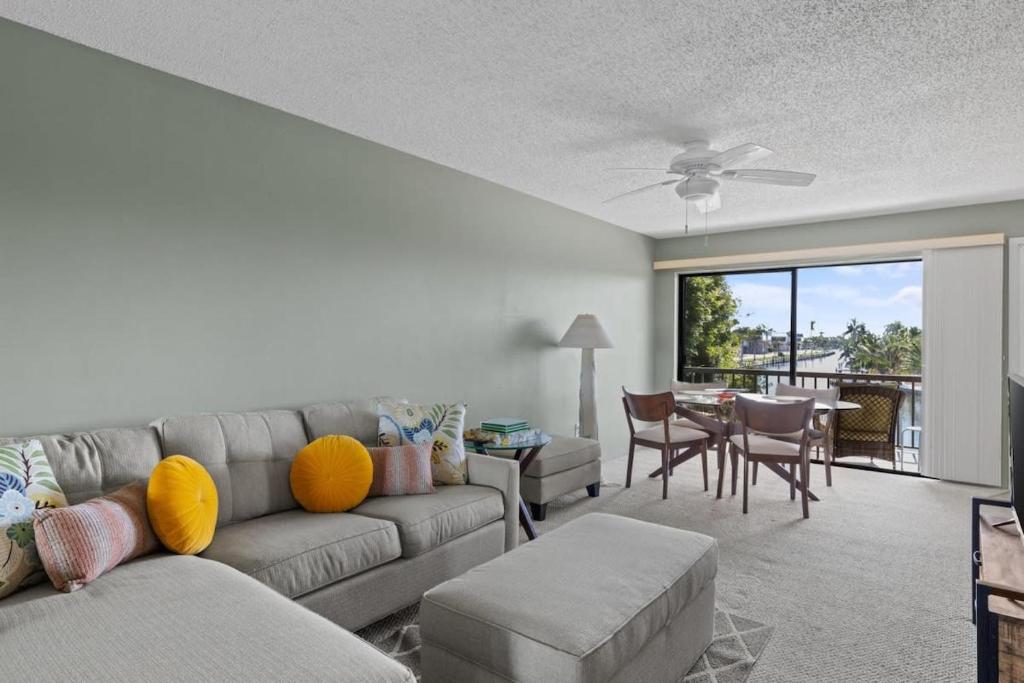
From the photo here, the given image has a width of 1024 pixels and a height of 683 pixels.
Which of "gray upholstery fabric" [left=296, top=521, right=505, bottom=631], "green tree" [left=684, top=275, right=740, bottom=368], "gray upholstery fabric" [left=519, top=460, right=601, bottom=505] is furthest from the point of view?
"green tree" [left=684, top=275, right=740, bottom=368]

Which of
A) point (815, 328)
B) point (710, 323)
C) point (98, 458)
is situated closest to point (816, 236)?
point (815, 328)

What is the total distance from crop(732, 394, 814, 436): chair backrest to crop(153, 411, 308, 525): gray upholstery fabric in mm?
2984

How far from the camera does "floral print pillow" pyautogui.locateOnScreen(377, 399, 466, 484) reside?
304 centimetres

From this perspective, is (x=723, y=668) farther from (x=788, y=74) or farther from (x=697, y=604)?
(x=788, y=74)

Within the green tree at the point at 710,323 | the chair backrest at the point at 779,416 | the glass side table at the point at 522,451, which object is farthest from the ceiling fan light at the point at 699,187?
the green tree at the point at 710,323

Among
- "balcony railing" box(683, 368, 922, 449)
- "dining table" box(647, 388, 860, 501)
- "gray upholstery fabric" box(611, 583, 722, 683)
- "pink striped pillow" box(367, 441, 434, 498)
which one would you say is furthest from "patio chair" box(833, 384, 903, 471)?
"pink striped pillow" box(367, 441, 434, 498)

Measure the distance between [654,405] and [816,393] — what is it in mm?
1679

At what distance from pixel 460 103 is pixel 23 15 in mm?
1737

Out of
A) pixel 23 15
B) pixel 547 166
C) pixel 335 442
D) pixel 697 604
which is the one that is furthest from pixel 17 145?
pixel 697 604

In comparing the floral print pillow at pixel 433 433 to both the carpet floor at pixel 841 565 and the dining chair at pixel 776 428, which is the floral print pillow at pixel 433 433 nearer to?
the carpet floor at pixel 841 565

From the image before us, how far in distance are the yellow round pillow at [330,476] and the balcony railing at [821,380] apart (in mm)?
4956

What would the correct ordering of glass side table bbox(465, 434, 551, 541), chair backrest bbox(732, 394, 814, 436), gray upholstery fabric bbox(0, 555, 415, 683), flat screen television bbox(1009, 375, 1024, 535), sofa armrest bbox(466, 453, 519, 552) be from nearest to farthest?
gray upholstery fabric bbox(0, 555, 415, 683), flat screen television bbox(1009, 375, 1024, 535), sofa armrest bbox(466, 453, 519, 552), glass side table bbox(465, 434, 551, 541), chair backrest bbox(732, 394, 814, 436)

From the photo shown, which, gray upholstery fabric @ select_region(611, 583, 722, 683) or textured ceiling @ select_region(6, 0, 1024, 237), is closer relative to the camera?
gray upholstery fabric @ select_region(611, 583, 722, 683)

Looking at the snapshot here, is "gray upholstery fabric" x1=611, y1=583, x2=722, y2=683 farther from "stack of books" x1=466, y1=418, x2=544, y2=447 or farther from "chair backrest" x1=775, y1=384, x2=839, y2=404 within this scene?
"chair backrest" x1=775, y1=384, x2=839, y2=404
